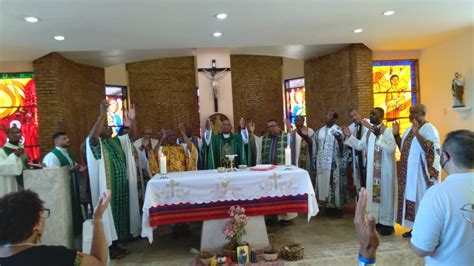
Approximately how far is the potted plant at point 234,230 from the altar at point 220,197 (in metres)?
0.22

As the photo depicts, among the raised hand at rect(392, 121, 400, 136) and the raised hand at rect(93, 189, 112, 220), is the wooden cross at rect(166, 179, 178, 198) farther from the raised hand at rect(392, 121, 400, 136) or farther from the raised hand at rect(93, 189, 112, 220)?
the raised hand at rect(392, 121, 400, 136)

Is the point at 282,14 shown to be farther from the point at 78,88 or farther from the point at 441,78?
the point at 78,88

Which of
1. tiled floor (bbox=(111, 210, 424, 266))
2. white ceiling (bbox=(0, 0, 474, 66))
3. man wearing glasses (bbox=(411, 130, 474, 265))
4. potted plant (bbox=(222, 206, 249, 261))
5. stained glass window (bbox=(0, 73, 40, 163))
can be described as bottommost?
tiled floor (bbox=(111, 210, 424, 266))

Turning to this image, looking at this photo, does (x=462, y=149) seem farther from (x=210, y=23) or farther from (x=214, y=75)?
(x=214, y=75)

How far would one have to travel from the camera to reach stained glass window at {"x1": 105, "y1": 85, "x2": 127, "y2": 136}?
37.1 ft

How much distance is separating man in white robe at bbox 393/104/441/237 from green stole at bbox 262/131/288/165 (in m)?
1.90

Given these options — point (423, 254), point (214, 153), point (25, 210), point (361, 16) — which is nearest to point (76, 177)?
point (214, 153)

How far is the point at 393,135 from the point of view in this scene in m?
4.98

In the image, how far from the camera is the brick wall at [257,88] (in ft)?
42.3

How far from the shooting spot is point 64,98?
7.94 meters

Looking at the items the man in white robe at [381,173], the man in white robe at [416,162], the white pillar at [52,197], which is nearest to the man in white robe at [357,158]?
the man in white robe at [381,173]

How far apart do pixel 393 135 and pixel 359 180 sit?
1.44 metres

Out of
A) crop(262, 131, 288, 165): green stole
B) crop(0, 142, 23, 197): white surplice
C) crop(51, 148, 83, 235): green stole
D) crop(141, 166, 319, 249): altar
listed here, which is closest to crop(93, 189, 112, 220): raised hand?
crop(141, 166, 319, 249): altar

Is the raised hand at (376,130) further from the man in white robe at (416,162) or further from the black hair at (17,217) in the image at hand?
the black hair at (17,217)
